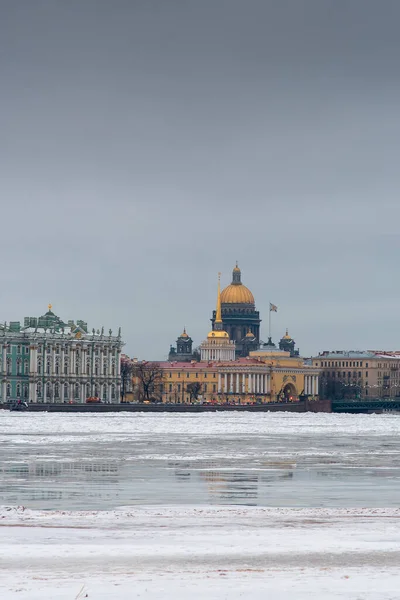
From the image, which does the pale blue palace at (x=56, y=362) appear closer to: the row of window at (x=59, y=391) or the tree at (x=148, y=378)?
the row of window at (x=59, y=391)

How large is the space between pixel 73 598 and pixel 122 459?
23.3 meters

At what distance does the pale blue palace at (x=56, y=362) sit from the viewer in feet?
510

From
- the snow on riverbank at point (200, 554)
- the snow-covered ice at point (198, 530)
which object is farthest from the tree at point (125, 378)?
→ the snow on riverbank at point (200, 554)

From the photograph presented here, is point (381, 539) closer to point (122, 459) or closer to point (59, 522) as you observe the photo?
point (59, 522)

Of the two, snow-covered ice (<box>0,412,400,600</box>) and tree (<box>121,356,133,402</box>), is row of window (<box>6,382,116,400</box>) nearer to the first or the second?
tree (<box>121,356,133,402</box>)

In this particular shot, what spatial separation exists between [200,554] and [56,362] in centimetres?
14111

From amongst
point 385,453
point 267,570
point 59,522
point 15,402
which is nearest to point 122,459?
point 385,453

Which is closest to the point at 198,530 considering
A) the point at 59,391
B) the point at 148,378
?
the point at 59,391

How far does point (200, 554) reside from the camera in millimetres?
18734

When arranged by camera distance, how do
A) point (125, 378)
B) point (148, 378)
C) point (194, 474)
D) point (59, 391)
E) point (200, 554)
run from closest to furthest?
point (200, 554)
point (194, 474)
point (59, 391)
point (125, 378)
point (148, 378)

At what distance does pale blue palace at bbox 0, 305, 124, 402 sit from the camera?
155 metres

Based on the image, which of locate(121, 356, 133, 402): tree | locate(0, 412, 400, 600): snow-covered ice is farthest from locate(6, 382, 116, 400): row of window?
locate(0, 412, 400, 600): snow-covered ice

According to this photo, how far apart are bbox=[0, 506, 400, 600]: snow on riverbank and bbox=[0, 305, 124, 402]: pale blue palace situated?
431ft

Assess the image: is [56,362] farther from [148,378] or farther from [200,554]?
[200,554]
